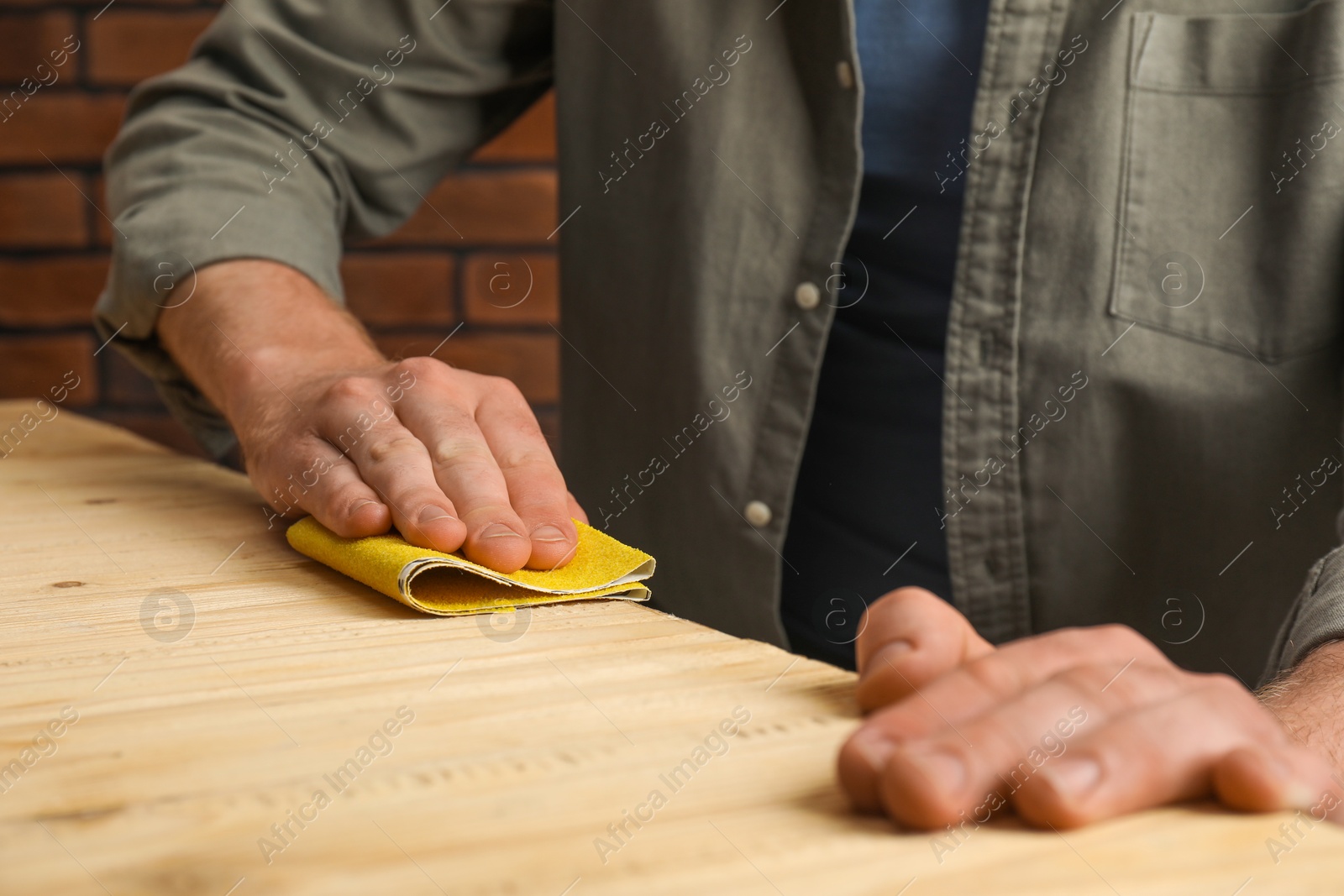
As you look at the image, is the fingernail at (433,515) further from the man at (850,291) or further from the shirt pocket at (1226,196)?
the shirt pocket at (1226,196)

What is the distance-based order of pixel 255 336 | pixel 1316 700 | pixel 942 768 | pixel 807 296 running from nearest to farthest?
pixel 942 768 < pixel 1316 700 < pixel 255 336 < pixel 807 296

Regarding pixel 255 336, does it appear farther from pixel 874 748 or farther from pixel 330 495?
pixel 874 748

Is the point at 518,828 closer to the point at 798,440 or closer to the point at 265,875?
the point at 265,875

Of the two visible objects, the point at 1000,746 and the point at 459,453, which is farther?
the point at 459,453

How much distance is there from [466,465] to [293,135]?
0.53 m

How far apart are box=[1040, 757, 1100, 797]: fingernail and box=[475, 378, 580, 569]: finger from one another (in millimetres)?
297

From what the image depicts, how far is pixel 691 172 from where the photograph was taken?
0.93m

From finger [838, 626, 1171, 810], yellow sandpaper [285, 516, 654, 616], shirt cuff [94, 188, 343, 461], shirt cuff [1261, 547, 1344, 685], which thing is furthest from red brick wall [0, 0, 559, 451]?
finger [838, 626, 1171, 810]

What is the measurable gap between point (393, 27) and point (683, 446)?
462 millimetres

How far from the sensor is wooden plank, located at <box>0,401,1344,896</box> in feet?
0.95


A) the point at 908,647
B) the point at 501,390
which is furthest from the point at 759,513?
the point at 908,647

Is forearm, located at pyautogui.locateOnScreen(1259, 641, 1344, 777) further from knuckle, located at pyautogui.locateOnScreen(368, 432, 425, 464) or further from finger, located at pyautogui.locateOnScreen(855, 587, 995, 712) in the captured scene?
knuckle, located at pyautogui.locateOnScreen(368, 432, 425, 464)

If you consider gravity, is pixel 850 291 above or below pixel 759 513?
above

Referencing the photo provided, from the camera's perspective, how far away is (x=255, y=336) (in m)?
0.77
